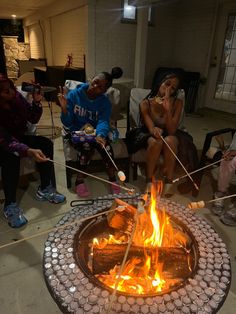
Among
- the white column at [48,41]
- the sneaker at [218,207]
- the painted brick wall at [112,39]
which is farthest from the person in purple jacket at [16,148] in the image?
the white column at [48,41]

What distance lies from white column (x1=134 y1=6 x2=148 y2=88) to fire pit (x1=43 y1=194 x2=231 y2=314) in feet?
13.0

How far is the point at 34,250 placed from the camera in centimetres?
169

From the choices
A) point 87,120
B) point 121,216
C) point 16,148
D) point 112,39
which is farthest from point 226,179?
point 112,39

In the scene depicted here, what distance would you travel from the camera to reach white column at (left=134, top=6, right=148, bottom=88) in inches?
178

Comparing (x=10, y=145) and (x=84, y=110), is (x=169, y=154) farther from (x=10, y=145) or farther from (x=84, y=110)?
(x=10, y=145)

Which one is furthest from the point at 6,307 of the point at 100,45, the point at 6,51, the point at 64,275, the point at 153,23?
the point at 6,51

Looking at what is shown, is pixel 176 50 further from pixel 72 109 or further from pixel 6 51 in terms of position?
pixel 6 51

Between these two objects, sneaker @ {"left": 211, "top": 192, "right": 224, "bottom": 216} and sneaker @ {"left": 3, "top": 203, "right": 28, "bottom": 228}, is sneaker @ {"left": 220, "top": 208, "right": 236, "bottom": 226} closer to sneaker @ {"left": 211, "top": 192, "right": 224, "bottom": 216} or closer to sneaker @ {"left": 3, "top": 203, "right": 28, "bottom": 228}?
sneaker @ {"left": 211, "top": 192, "right": 224, "bottom": 216}

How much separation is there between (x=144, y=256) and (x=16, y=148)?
119 centimetres

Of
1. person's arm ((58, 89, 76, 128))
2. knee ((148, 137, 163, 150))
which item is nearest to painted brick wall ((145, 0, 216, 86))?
knee ((148, 137, 163, 150))

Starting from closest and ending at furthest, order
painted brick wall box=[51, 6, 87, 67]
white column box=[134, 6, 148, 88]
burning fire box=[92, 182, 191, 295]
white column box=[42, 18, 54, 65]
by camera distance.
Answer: burning fire box=[92, 182, 191, 295]
white column box=[134, 6, 148, 88]
painted brick wall box=[51, 6, 87, 67]
white column box=[42, 18, 54, 65]

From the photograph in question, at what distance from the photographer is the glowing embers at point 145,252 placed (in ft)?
3.53

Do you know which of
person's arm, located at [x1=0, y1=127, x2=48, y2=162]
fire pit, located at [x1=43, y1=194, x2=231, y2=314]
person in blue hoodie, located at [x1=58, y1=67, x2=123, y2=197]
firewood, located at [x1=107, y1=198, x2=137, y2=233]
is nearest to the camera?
fire pit, located at [x1=43, y1=194, x2=231, y2=314]

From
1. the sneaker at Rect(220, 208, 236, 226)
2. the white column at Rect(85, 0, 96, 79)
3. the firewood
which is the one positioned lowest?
the sneaker at Rect(220, 208, 236, 226)
